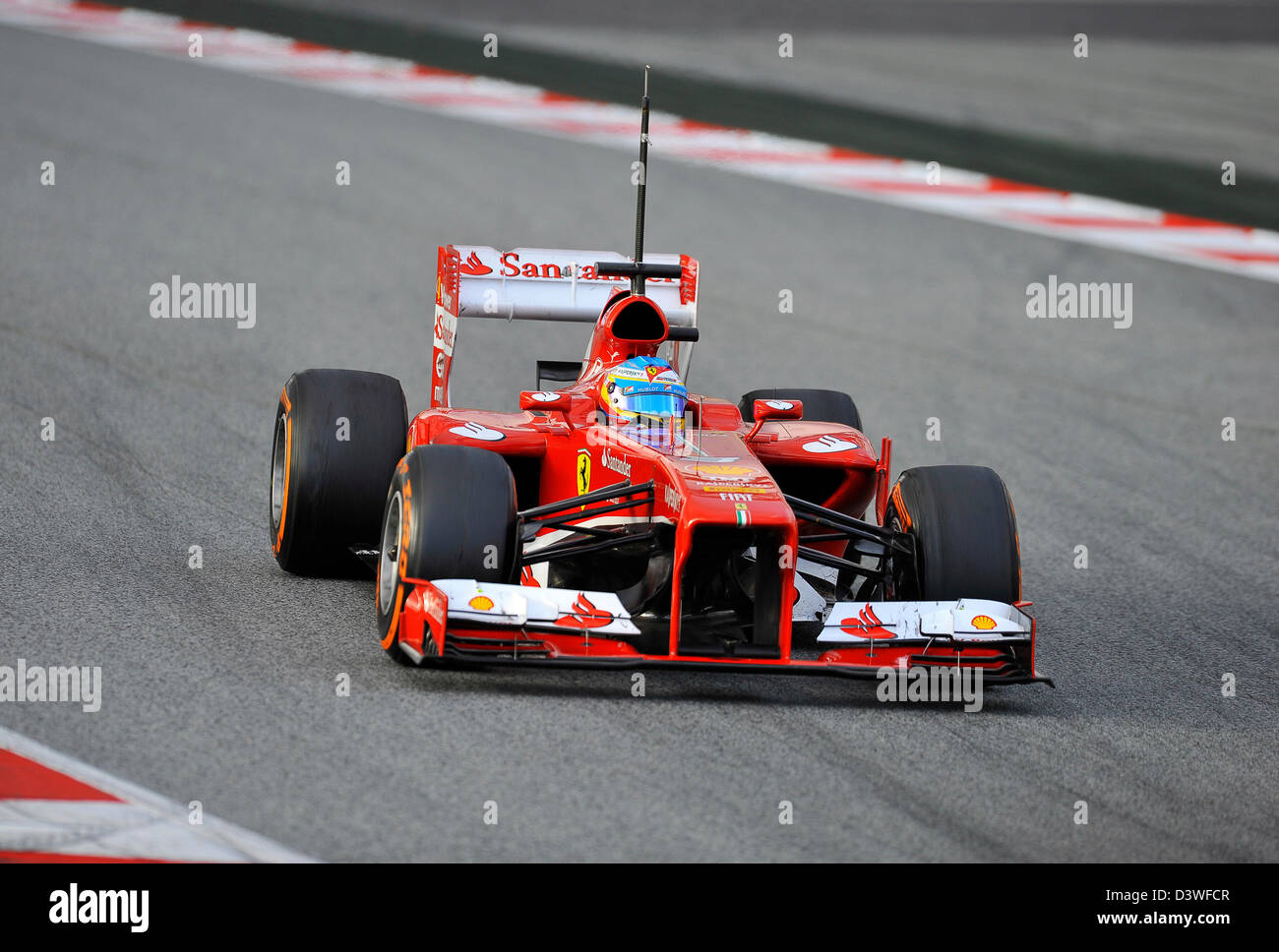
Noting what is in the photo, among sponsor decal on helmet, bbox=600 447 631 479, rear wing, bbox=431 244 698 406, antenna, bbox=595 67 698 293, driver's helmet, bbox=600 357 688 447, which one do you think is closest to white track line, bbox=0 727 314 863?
sponsor decal on helmet, bbox=600 447 631 479

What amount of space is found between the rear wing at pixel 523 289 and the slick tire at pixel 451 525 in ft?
5.98

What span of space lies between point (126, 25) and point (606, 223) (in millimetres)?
7923

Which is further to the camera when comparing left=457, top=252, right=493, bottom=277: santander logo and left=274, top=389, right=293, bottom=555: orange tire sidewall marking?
left=457, top=252, right=493, bottom=277: santander logo

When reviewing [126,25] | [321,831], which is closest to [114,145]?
[126,25]

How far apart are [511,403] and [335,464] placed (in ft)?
13.6

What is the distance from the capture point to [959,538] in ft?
25.5

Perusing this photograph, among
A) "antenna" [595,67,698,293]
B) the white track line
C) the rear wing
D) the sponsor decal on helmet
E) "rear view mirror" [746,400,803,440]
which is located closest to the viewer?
the white track line

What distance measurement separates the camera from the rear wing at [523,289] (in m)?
9.21

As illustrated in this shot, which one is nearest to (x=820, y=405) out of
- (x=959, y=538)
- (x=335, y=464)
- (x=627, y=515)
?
(x=959, y=538)

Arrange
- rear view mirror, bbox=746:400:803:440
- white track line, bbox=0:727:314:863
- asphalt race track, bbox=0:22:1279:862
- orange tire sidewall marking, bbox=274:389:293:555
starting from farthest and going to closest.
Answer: orange tire sidewall marking, bbox=274:389:293:555
rear view mirror, bbox=746:400:803:440
asphalt race track, bbox=0:22:1279:862
white track line, bbox=0:727:314:863

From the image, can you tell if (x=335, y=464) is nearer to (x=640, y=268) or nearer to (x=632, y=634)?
(x=640, y=268)

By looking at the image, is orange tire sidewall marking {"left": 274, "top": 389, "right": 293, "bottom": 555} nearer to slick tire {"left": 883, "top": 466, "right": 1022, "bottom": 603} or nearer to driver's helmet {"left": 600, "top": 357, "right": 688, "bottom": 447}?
driver's helmet {"left": 600, "top": 357, "right": 688, "bottom": 447}

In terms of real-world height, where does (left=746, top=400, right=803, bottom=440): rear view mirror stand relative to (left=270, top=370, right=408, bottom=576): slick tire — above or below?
above

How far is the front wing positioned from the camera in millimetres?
6977
